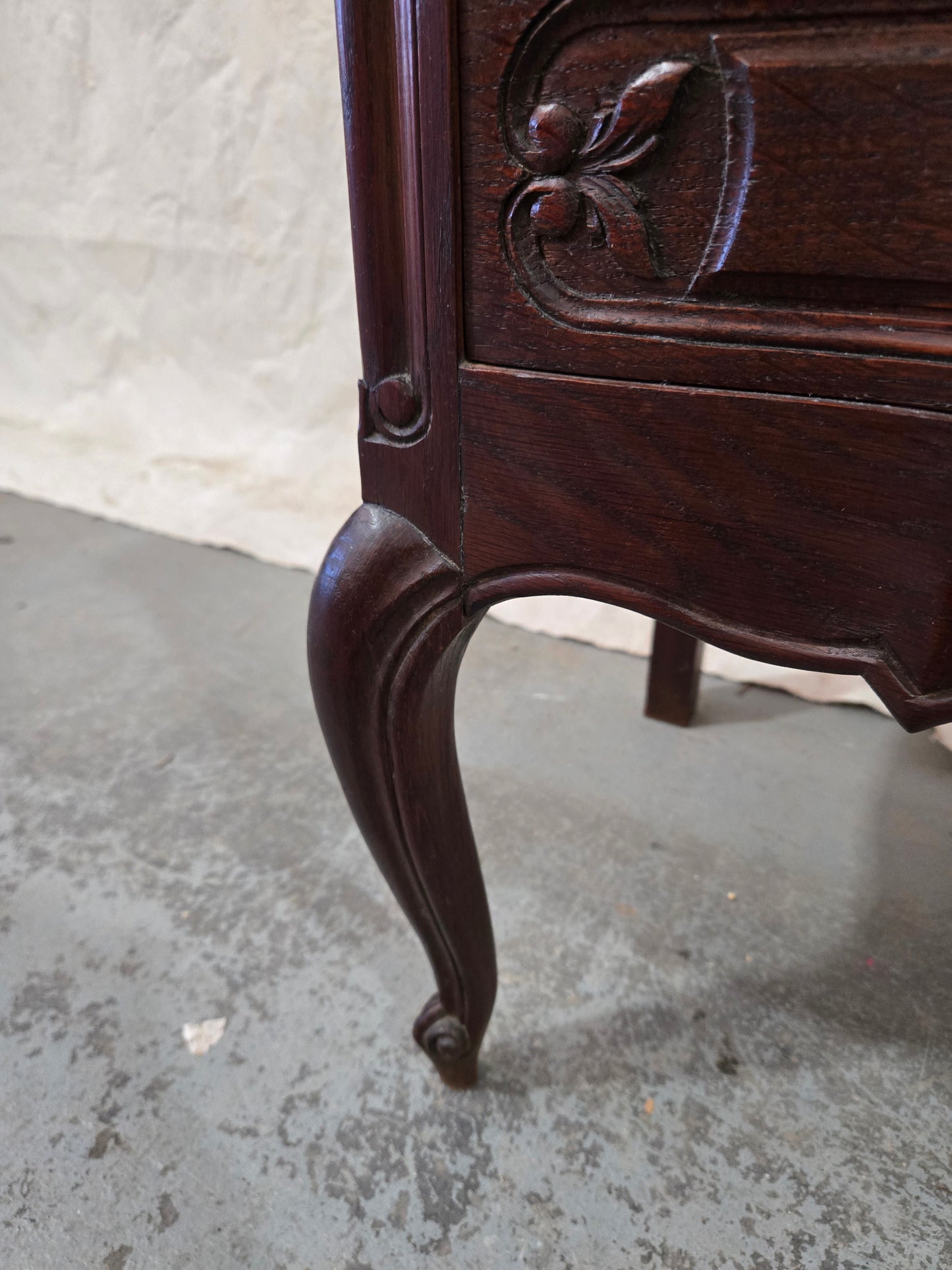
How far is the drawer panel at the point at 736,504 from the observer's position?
0.32m

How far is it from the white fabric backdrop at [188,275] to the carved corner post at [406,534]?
77 cm

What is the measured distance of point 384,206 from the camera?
37 centimetres

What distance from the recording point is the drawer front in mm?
275

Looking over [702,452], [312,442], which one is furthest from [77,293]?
[702,452]

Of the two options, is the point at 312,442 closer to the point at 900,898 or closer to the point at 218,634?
the point at 218,634

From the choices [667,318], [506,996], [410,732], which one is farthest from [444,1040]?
[667,318]

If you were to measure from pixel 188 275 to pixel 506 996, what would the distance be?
1471mm

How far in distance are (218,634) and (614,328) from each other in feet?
3.53

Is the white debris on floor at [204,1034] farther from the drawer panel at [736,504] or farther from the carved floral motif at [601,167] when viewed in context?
the carved floral motif at [601,167]

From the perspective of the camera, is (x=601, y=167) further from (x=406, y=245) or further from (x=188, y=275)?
(x=188, y=275)

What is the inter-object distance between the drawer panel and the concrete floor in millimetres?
423

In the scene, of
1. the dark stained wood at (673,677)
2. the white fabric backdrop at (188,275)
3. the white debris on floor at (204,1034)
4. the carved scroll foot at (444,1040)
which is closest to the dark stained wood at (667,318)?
the carved scroll foot at (444,1040)

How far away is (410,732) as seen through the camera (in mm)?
481

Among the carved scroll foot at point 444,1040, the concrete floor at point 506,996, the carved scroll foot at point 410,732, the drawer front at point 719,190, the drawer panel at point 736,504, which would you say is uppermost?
the drawer front at point 719,190
